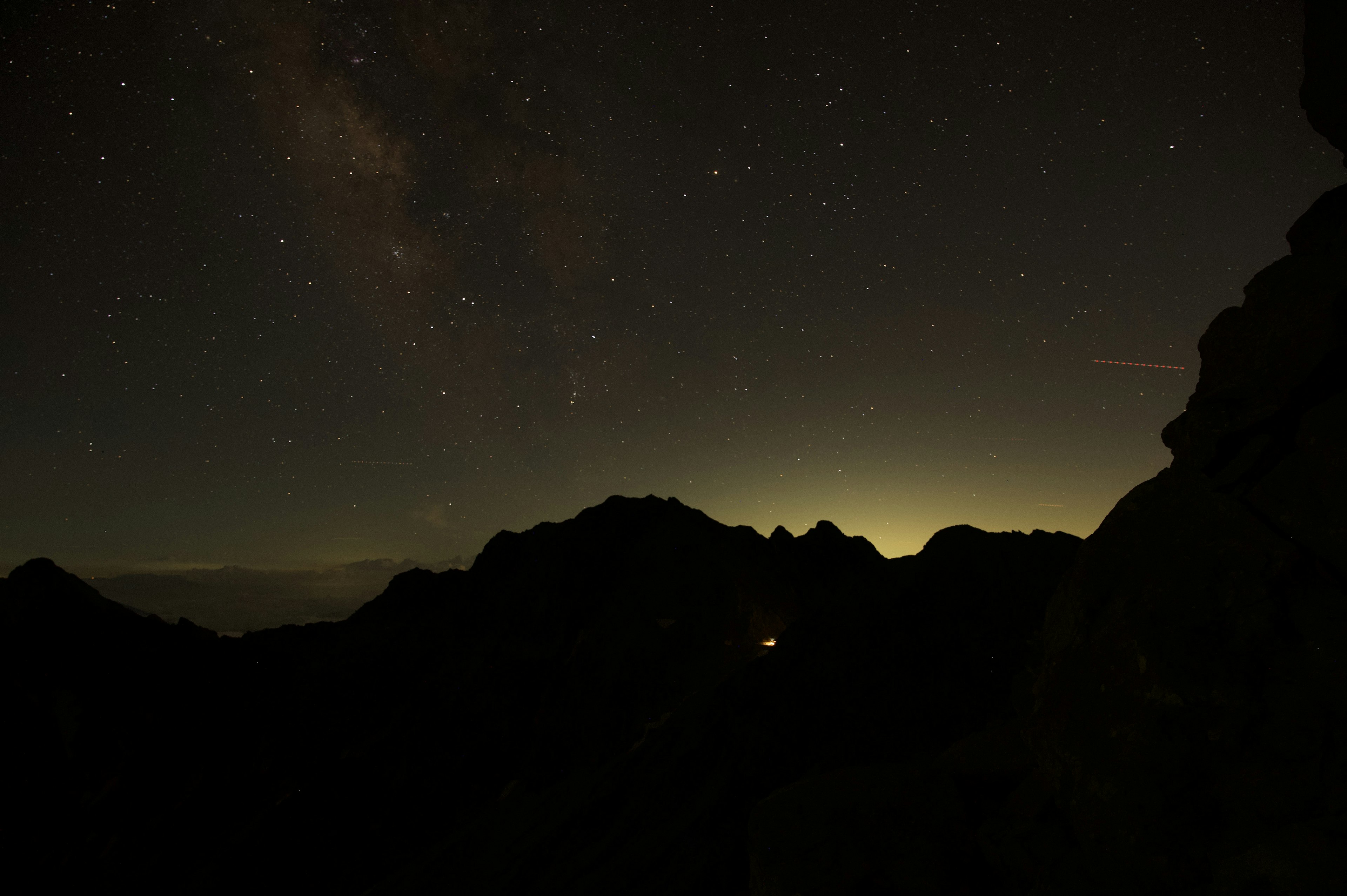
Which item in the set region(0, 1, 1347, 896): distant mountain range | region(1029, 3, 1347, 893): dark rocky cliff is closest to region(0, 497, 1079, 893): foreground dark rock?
region(0, 1, 1347, 896): distant mountain range

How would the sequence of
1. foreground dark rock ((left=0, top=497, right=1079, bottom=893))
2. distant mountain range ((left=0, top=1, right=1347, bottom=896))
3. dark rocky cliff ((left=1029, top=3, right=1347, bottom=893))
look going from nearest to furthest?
dark rocky cliff ((left=1029, top=3, right=1347, bottom=893)), distant mountain range ((left=0, top=1, right=1347, bottom=896)), foreground dark rock ((left=0, top=497, right=1079, bottom=893))

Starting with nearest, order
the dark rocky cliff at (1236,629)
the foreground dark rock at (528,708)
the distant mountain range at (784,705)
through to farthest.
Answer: the dark rocky cliff at (1236,629) < the distant mountain range at (784,705) < the foreground dark rock at (528,708)

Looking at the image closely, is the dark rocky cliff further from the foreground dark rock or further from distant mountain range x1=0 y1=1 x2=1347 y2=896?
the foreground dark rock

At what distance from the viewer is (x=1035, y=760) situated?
A: 9.72 metres

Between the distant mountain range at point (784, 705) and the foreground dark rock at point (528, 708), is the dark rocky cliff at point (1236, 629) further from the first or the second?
the foreground dark rock at point (528, 708)

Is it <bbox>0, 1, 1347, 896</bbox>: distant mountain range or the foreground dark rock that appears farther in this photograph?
the foreground dark rock

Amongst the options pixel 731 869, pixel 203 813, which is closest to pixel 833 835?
pixel 731 869

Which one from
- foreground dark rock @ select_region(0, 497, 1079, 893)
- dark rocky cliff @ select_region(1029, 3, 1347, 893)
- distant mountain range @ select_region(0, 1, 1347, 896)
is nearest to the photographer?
dark rocky cliff @ select_region(1029, 3, 1347, 893)

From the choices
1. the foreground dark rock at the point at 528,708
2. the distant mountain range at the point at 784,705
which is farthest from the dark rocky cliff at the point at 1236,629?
the foreground dark rock at the point at 528,708

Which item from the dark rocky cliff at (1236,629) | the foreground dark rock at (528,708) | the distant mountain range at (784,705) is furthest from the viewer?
the foreground dark rock at (528,708)

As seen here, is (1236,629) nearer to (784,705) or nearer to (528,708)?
(784,705)

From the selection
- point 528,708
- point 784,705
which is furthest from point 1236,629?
point 528,708

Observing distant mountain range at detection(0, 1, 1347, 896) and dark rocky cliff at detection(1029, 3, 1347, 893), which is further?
distant mountain range at detection(0, 1, 1347, 896)

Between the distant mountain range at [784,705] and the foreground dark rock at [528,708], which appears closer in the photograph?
the distant mountain range at [784,705]
